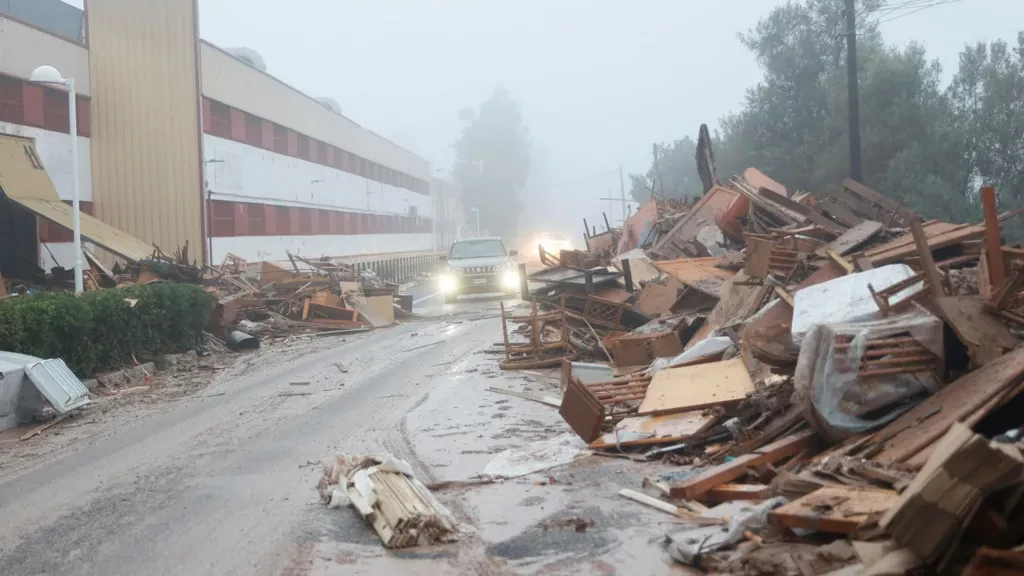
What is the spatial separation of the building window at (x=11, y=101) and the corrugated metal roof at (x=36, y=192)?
0.58m

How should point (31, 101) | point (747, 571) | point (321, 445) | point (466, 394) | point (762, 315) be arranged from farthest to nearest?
1. point (31, 101)
2. point (466, 394)
3. point (762, 315)
4. point (321, 445)
5. point (747, 571)

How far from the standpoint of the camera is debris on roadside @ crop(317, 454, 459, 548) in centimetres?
588

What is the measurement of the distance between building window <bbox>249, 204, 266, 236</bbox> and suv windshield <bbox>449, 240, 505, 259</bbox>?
1135 centimetres

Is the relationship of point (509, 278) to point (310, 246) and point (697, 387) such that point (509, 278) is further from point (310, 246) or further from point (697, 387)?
point (697, 387)

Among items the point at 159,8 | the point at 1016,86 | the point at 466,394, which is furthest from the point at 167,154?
the point at 1016,86

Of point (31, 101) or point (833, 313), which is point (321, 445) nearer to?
point (833, 313)

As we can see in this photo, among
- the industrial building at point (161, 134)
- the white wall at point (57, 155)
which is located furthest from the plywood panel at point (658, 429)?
the white wall at point (57, 155)

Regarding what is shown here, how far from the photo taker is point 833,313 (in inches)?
327

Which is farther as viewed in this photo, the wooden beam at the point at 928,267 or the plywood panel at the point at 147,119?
the plywood panel at the point at 147,119

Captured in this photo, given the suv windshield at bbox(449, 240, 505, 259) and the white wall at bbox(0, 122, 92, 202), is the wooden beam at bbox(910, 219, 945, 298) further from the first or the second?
the white wall at bbox(0, 122, 92, 202)

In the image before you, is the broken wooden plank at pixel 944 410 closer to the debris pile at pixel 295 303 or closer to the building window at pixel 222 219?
the debris pile at pixel 295 303

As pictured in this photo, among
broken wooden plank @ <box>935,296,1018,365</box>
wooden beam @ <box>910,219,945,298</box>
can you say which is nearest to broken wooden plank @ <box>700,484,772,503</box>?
broken wooden plank @ <box>935,296,1018,365</box>

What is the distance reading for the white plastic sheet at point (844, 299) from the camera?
8094mm

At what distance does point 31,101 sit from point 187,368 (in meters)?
11.8
